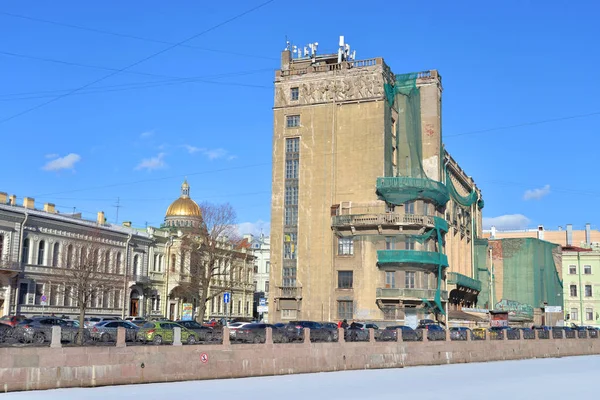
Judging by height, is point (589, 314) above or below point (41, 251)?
below

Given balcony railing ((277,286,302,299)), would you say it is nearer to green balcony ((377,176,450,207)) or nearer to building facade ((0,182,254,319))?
building facade ((0,182,254,319))

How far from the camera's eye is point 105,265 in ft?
221

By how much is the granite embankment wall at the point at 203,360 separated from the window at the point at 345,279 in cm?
1782

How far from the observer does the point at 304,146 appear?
228ft

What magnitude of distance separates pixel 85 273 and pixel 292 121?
23.9 meters

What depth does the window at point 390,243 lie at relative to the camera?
65688mm

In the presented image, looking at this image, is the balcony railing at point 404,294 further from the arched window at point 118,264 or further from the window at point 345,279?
the arched window at point 118,264

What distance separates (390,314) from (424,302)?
3.11 m

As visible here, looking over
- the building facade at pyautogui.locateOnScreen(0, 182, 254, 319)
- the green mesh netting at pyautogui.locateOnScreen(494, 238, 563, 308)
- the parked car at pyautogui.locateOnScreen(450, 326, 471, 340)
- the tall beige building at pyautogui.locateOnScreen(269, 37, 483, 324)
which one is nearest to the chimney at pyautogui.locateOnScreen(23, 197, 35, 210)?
the building facade at pyautogui.locateOnScreen(0, 182, 254, 319)

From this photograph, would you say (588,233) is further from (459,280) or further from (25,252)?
(25,252)

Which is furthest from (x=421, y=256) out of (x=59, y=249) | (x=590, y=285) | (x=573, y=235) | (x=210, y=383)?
(x=573, y=235)

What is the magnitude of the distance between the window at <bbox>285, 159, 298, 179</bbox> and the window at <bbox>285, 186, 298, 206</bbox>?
3.41ft

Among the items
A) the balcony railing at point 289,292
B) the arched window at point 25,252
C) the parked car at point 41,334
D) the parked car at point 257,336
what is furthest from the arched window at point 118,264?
the parked car at point 41,334

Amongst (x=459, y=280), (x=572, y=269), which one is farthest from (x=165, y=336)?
(x=572, y=269)
